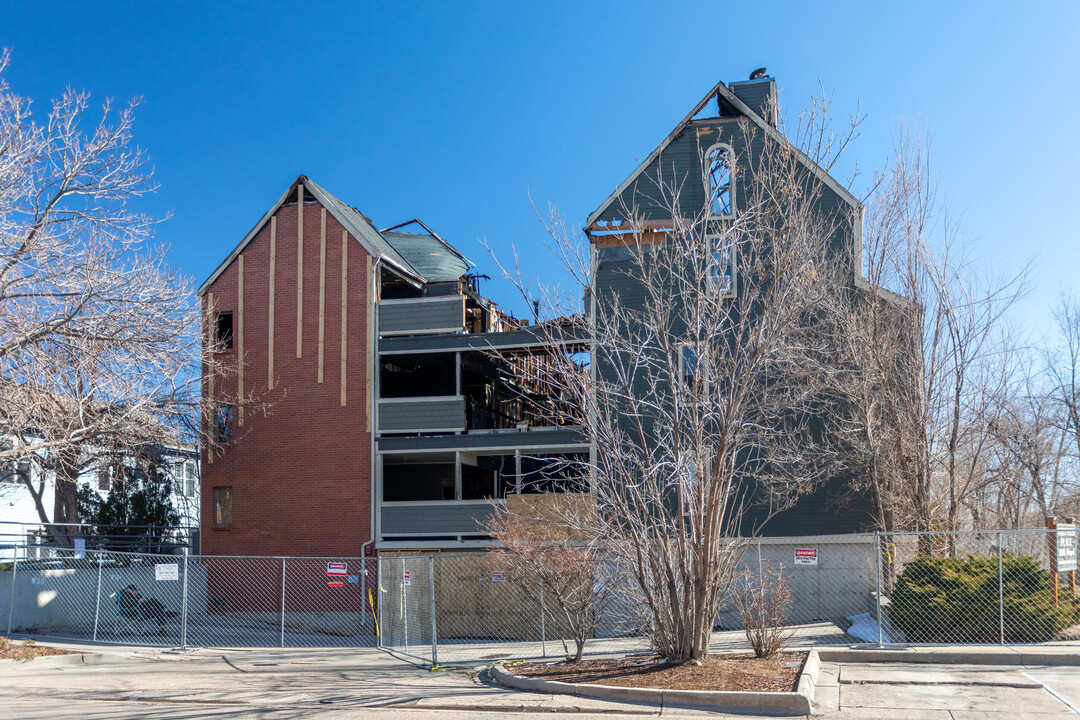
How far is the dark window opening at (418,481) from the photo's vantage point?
30.4 metres

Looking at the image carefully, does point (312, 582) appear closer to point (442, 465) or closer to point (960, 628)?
point (442, 465)

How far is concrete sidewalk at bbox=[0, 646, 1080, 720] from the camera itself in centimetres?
935

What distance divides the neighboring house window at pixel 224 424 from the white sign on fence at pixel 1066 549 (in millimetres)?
22622

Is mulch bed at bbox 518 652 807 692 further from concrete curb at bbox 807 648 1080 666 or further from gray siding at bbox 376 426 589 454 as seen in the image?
gray siding at bbox 376 426 589 454

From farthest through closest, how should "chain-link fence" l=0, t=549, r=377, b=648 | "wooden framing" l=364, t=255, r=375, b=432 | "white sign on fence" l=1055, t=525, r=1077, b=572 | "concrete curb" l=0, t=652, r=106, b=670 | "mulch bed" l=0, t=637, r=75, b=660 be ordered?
"wooden framing" l=364, t=255, r=375, b=432
"chain-link fence" l=0, t=549, r=377, b=648
"mulch bed" l=0, t=637, r=75, b=660
"concrete curb" l=0, t=652, r=106, b=670
"white sign on fence" l=1055, t=525, r=1077, b=572

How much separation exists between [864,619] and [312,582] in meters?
15.5

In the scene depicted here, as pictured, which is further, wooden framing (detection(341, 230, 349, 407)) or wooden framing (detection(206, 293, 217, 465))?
wooden framing (detection(341, 230, 349, 407))

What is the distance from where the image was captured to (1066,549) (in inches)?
536

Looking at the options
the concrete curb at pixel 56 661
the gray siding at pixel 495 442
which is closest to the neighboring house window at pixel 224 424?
the gray siding at pixel 495 442

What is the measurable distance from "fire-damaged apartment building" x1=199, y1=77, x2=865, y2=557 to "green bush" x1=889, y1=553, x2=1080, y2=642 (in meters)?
11.4

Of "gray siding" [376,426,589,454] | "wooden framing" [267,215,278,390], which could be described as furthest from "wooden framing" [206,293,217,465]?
"gray siding" [376,426,589,454]

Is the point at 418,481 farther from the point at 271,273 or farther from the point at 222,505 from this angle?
the point at 271,273

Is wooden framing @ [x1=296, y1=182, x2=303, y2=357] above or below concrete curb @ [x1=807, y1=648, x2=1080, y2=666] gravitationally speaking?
above

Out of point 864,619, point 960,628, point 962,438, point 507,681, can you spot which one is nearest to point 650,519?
point 507,681
